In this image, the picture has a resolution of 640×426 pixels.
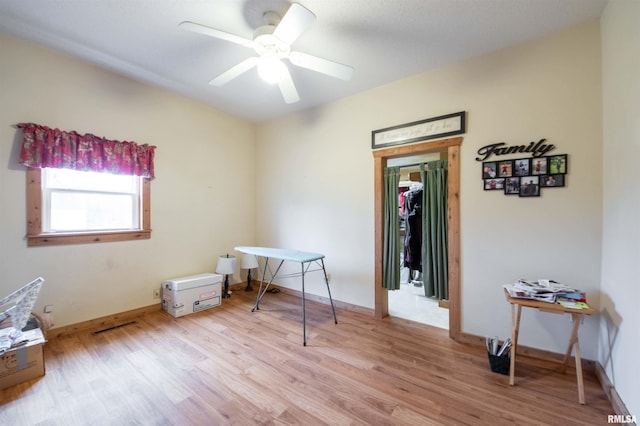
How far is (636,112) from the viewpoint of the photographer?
1429 millimetres

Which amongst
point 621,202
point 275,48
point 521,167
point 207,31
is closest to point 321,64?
point 275,48

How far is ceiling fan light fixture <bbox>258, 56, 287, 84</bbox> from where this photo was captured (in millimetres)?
1861

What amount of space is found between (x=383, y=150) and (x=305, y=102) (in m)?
1.32

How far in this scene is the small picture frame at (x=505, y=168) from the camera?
2.24 meters

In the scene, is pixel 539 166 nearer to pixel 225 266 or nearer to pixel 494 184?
pixel 494 184

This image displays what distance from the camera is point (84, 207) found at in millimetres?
2730

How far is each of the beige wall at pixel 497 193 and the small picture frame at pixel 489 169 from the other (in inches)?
3.2

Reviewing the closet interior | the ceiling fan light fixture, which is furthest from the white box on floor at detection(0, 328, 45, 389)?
the closet interior

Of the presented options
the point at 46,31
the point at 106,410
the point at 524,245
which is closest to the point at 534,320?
the point at 524,245

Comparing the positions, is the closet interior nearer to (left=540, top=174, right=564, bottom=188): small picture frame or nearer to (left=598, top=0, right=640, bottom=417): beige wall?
(left=540, top=174, right=564, bottom=188): small picture frame

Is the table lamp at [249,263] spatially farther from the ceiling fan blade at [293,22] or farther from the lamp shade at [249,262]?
the ceiling fan blade at [293,22]

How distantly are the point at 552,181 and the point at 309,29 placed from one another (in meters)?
2.35

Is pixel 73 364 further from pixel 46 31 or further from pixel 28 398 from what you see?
pixel 46 31

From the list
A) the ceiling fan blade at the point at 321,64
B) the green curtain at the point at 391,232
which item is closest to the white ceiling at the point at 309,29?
the ceiling fan blade at the point at 321,64
